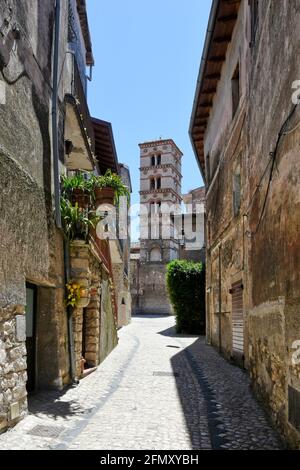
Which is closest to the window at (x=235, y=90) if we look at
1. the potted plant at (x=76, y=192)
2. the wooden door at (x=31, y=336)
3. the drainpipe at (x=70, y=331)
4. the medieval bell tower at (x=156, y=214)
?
the potted plant at (x=76, y=192)

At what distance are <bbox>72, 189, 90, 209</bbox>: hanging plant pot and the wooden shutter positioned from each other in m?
3.79

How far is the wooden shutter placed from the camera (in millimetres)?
9820

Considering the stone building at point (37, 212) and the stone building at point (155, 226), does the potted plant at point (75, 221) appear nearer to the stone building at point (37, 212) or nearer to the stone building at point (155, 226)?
the stone building at point (37, 212)

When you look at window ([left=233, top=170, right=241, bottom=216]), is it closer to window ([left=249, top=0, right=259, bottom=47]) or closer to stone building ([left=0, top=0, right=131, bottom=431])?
window ([left=249, top=0, right=259, bottom=47])

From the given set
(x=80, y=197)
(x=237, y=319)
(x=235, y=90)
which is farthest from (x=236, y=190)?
(x=80, y=197)

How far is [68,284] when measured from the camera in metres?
7.72

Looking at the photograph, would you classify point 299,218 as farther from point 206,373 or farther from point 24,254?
point 206,373

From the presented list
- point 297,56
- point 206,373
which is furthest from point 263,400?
point 297,56

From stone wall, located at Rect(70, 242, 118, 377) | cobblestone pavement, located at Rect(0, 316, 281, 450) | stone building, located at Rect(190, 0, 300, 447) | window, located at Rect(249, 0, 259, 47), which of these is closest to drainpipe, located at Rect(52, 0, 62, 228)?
stone wall, located at Rect(70, 242, 118, 377)

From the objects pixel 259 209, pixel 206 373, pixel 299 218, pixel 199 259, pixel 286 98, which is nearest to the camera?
pixel 299 218

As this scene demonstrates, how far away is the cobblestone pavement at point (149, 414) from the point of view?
4648mm

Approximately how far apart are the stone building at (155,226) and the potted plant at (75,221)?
36.7 meters

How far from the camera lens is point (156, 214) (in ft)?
170

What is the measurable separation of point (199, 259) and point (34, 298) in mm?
26491
